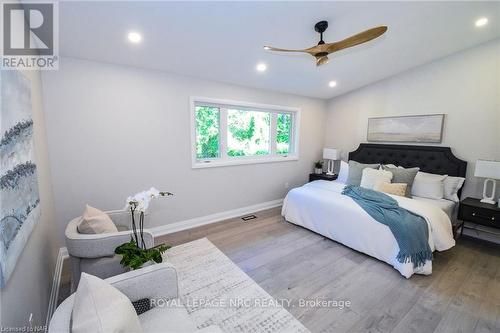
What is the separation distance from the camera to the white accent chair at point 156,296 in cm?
111

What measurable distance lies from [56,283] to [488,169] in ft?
15.9

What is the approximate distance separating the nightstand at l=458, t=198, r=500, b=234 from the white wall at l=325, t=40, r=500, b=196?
436mm

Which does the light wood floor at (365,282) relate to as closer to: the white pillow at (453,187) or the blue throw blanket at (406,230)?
the blue throw blanket at (406,230)

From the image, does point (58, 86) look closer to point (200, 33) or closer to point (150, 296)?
point (200, 33)

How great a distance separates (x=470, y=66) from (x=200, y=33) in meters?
3.67

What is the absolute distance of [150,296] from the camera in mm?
1288

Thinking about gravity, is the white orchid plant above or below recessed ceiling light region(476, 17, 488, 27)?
below

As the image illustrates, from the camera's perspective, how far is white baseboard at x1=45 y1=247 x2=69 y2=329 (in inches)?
67.6

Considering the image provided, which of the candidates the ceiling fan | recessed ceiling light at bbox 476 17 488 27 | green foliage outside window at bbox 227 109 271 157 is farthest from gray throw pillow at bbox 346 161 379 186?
the ceiling fan

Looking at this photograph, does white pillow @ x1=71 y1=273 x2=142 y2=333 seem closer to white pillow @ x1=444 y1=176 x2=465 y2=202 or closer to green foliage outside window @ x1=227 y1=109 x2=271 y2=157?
green foliage outside window @ x1=227 y1=109 x2=271 y2=157

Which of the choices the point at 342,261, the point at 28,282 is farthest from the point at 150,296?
the point at 342,261

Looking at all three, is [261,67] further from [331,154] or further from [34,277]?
[34,277]

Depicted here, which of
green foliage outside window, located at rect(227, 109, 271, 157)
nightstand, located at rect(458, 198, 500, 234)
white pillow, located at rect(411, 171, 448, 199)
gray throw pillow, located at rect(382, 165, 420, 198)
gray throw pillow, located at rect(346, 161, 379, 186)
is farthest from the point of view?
green foliage outside window, located at rect(227, 109, 271, 157)

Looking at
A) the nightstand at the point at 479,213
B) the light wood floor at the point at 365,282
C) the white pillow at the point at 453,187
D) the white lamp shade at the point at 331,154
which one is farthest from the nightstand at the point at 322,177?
the nightstand at the point at 479,213
